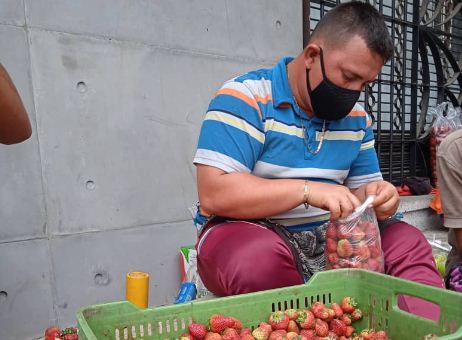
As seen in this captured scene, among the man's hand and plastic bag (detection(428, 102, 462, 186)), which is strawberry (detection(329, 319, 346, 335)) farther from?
plastic bag (detection(428, 102, 462, 186))

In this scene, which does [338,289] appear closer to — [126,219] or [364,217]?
[364,217]

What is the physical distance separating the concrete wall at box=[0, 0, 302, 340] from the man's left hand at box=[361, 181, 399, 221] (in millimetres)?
1526

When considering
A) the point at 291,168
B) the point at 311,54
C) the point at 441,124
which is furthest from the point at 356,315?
the point at 441,124

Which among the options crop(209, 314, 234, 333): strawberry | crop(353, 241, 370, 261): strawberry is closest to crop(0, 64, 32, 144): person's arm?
crop(209, 314, 234, 333): strawberry

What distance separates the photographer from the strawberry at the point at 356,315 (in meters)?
1.48

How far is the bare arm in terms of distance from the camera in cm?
158

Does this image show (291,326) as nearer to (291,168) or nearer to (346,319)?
(346,319)

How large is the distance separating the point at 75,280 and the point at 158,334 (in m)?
1.58

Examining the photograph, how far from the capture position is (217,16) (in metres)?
3.22

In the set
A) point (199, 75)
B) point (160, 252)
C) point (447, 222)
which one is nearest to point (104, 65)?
point (199, 75)

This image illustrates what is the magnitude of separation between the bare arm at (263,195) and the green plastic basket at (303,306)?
0.23 meters

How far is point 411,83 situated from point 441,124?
0.57 meters

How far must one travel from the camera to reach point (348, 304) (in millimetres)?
1490

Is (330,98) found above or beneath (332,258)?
above
